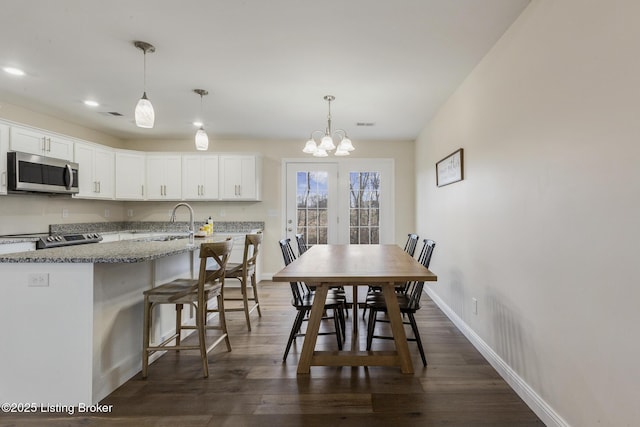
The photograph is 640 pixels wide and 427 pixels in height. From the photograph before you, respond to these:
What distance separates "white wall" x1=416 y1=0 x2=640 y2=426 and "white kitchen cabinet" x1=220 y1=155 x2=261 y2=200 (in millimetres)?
3403

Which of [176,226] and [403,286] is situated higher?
[176,226]

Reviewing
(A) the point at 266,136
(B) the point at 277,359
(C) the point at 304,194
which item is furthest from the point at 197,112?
(B) the point at 277,359

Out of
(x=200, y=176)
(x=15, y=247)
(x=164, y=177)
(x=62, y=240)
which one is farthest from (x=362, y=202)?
(x=15, y=247)

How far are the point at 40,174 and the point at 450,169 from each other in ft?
14.8

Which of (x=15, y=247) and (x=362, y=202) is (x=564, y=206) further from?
(x=15, y=247)

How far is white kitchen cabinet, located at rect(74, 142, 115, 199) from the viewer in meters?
4.19

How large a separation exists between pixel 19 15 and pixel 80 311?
194 centimetres

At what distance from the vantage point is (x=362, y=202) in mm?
5422

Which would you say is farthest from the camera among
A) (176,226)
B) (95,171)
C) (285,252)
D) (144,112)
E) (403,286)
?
(176,226)

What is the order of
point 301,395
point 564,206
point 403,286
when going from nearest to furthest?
1. point 564,206
2. point 301,395
3. point 403,286

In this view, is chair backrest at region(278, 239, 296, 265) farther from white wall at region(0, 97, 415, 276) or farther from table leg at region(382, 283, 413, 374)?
white wall at region(0, 97, 415, 276)

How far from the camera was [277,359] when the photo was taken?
2465mm

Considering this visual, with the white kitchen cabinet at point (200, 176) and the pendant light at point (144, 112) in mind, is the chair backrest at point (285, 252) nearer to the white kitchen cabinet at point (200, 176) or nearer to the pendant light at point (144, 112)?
the pendant light at point (144, 112)

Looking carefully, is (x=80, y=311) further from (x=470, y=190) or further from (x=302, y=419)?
(x=470, y=190)
